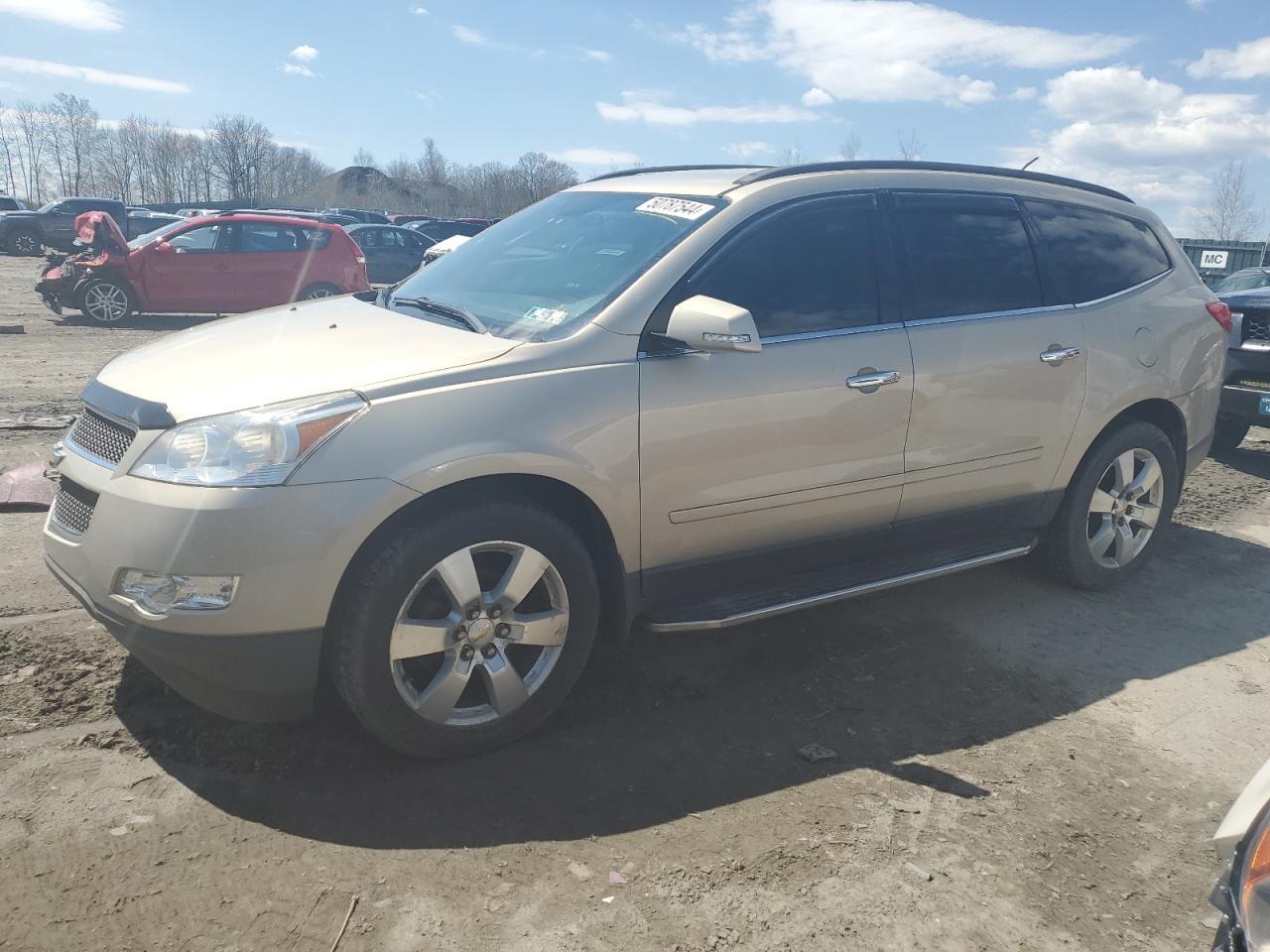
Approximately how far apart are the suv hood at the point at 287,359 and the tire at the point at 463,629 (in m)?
0.49

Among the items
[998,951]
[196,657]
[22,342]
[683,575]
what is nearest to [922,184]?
[683,575]

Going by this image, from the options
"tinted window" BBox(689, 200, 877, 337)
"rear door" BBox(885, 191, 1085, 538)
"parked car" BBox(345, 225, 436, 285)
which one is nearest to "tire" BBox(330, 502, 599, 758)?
"tinted window" BBox(689, 200, 877, 337)

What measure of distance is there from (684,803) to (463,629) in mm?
852

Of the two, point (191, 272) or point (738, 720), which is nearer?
Result: point (738, 720)

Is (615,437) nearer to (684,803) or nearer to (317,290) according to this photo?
(684,803)

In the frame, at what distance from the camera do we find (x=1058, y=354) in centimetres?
436

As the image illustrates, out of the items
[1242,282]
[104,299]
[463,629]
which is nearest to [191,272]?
[104,299]

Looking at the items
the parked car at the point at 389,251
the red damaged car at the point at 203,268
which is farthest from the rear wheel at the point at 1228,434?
the parked car at the point at 389,251

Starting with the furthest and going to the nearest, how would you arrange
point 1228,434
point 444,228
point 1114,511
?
point 444,228 < point 1228,434 < point 1114,511

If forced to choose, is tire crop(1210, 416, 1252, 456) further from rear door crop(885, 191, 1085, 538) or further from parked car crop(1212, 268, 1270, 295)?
parked car crop(1212, 268, 1270, 295)

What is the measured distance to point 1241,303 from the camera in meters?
7.45

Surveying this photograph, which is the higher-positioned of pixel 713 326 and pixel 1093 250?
pixel 1093 250

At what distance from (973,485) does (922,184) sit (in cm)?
128

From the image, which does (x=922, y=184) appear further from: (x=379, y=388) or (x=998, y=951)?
(x=998, y=951)
